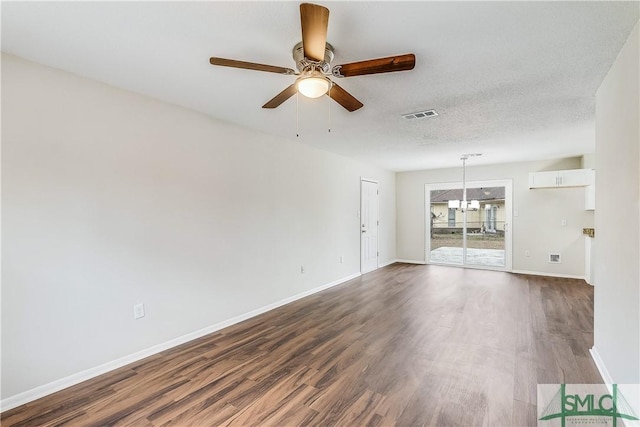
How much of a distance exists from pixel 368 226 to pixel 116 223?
4.94 m

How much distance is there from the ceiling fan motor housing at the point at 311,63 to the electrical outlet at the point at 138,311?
254cm

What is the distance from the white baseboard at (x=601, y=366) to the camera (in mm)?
2225

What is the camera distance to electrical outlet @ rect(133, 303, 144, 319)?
2708 millimetres

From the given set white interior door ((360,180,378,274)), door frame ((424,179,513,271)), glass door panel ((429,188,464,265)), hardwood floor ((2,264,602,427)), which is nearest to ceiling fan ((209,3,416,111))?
hardwood floor ((2,264,602,427))

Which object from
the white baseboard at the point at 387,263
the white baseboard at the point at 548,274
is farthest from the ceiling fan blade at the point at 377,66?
the white baseboard at the point at 548,274

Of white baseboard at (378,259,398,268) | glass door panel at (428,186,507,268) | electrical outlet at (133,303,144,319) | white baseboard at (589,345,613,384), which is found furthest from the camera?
white baseboard at (378,259,398,268)

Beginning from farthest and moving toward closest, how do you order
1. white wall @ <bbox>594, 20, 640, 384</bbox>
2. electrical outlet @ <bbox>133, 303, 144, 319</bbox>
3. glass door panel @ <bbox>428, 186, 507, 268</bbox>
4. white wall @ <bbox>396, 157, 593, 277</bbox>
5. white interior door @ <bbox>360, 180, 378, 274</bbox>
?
1. glass door panel @ <bbox>428, 186, 507, 268</bbox>
2. white interior door @ <bbox>360, 180, 378, 274</bbox>
3. white wall @ <bbox>396, 157, 593, 277</bbox>
4. electrical outlet @ <bbox>133, 303, 144, 319</bbox>
5. white wall @ <bbox>594, 20, 640, 384</bbox>

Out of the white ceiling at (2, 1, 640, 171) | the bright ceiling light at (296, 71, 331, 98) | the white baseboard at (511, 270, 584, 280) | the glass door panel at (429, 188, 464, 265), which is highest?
the white ceiling at (2, 1, 640, 171)

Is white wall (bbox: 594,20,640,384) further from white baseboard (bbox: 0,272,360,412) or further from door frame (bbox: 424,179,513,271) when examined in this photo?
door frame (bbox: 424,179,513,271)

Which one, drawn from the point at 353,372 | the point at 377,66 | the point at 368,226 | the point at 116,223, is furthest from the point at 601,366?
the point at 368,226

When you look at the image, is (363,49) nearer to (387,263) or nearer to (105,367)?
(105,367)

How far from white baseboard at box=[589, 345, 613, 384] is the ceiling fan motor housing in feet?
10.1

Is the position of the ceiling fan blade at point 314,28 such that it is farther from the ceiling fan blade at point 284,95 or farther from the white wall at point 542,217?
the white wall at point 542,217

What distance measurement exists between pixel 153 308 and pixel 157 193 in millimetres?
1129
